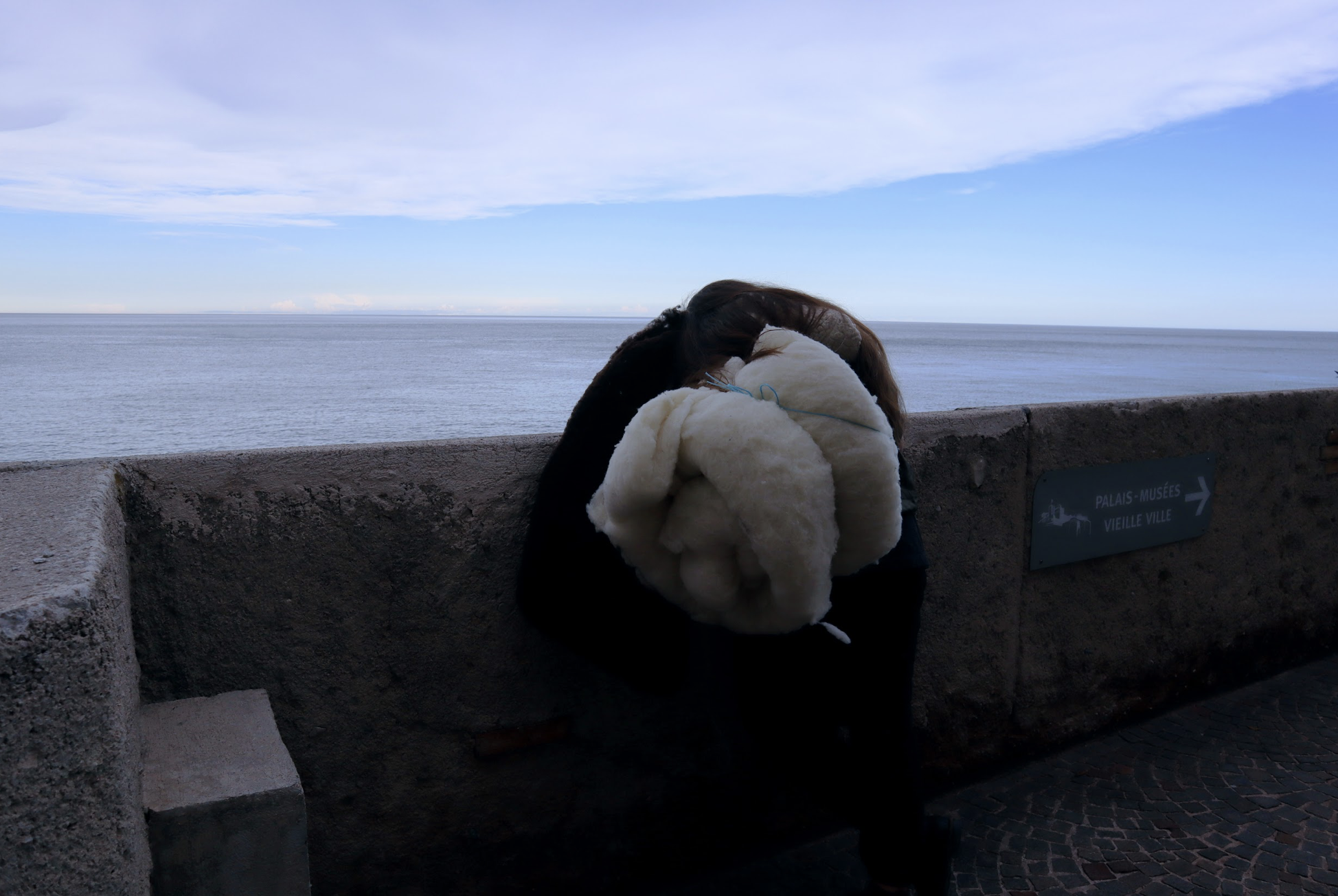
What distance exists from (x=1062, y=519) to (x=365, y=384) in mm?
50263

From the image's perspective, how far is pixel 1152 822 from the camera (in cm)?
281

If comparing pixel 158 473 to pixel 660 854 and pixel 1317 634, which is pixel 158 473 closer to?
pixel 660 854

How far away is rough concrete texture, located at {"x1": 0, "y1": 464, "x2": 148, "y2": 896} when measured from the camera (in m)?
0.99

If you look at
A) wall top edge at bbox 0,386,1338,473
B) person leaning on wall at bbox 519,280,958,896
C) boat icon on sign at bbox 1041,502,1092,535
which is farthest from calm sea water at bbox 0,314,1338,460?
person leaning on wall at bbox 519,280,958,896

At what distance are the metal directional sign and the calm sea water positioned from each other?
68cm

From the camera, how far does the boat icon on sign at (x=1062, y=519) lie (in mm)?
3160

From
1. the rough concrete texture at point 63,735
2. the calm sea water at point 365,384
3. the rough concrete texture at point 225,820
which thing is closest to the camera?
the rough concrete texture at point 63,735

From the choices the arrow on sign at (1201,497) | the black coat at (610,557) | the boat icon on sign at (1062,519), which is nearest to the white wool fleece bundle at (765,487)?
the black coat at (610,557)

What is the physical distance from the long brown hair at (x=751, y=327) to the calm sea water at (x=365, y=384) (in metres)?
1.17

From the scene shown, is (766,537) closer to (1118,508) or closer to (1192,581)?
(1118,508)

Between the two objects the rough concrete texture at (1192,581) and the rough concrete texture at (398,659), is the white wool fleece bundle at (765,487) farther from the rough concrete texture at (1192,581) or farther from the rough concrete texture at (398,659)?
the rough concrete texture at (1192,581)

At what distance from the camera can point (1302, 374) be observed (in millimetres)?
63719

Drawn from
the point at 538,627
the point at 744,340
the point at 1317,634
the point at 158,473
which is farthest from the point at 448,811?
the point at 1317,634

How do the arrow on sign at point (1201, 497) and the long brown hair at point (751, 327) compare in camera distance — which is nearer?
the long brown hair at point (751, 327)
